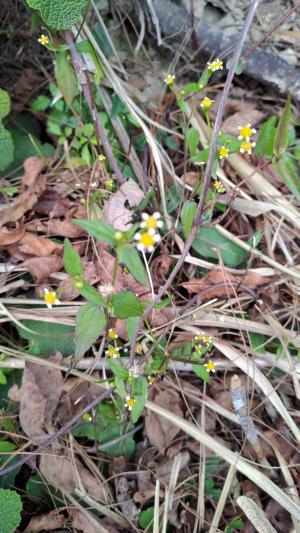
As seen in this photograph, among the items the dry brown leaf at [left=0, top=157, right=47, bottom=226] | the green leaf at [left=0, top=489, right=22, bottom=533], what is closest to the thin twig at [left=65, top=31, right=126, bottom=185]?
the dry brown leaf at [left=0, top=157, right=47, bottom=226]

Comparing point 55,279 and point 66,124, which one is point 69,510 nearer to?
point 55,279

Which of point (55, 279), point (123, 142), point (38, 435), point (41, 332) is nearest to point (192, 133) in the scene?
point (123, 142)

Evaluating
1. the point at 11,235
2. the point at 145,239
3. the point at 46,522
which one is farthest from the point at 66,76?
the point at 46,522

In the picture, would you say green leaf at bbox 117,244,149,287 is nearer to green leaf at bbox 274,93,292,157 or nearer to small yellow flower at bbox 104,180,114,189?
small yellow flower at bbox 104,180,114,189

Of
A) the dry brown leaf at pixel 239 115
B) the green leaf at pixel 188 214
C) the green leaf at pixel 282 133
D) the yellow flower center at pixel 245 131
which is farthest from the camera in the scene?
the dry brown leaf at pixel 239 115

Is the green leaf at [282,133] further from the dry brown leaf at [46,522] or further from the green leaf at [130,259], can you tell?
the dry brown leaf at [46,522]

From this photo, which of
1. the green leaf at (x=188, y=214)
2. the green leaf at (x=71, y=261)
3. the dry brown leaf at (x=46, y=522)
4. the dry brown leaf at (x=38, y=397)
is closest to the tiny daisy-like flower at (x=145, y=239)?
the green leaf at (x=71, y=261)
